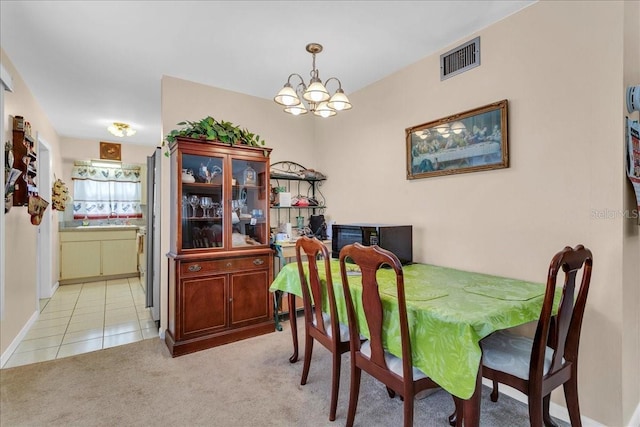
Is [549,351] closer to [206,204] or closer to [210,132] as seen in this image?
[206,204]

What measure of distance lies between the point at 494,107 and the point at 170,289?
308 centimetres

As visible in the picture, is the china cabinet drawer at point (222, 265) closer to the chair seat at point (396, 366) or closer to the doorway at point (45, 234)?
the chair seat at point (396, 366)

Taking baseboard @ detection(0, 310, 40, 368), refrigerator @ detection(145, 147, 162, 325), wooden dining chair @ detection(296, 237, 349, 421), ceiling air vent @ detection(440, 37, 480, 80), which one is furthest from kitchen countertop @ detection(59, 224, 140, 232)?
ceiling air vent @ detection(440, 37, 480, 80)

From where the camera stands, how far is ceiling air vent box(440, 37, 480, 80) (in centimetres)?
235

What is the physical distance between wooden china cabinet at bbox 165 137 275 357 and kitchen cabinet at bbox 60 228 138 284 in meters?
3.50

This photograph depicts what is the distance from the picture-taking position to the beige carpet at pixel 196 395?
184 cm

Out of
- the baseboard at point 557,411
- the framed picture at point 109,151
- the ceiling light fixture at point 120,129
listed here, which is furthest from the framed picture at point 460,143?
the framed picture at point 109,151

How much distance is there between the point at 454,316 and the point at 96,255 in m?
6.07

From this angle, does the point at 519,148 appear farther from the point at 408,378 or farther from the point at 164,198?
the point at 164,198

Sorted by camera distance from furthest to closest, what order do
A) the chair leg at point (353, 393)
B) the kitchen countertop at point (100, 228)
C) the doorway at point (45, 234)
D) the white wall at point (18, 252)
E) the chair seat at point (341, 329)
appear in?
the kitchen countertop at point (100, 228)
the doorway at point (45, 234)
the white wall at point (18, 252)
the chair seat at point (341, 329)
the chair leg at point (353, 393)

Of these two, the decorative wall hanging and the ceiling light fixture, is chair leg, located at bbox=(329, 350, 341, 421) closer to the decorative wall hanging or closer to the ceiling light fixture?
the ceiling light fixture

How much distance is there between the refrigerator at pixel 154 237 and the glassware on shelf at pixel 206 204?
1.75 ft

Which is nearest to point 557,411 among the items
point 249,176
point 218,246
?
point 218,246

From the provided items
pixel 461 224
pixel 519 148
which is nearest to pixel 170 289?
pixel 461 224
